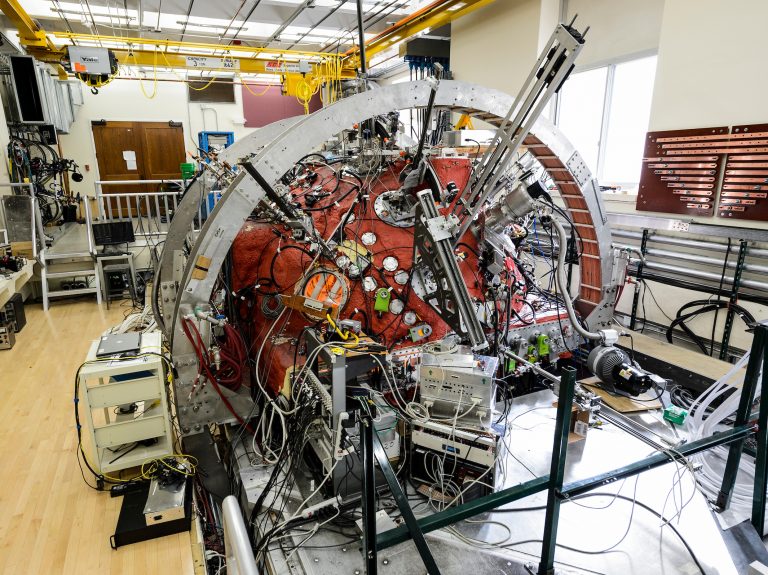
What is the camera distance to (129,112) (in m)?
10.1

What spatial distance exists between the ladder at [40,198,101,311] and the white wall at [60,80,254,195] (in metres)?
3.99

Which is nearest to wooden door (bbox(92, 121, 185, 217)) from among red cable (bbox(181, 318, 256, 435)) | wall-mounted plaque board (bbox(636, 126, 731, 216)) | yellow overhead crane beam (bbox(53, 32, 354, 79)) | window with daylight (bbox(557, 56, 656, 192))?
yellow overhead crane beam (bbox(53, 32, 354, 79))

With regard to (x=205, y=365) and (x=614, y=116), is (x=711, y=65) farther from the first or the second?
(x=205, y=365)

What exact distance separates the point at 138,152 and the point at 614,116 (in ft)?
31.6

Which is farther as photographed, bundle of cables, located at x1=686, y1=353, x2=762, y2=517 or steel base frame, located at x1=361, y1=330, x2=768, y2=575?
bundle of cables, located at x1=686, y1=353, x2=762, y2=517

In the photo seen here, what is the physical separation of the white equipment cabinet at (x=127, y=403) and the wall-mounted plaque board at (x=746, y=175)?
14.5ft

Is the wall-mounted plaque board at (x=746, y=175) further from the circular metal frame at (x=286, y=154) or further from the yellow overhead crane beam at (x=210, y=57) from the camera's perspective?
the yellow overhead crane beam at (x=210, y=57)

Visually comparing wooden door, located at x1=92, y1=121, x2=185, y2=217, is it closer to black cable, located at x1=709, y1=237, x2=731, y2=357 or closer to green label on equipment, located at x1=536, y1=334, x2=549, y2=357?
green label on equipment, located at x1=536, y1=334, x2=549, y2=357

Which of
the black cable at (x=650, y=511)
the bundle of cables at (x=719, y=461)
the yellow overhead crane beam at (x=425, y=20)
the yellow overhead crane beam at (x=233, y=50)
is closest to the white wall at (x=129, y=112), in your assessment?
the yellow overhead crane beam at (x=233, y=50)

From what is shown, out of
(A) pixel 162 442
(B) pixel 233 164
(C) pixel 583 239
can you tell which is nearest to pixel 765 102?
(C) pixel 583 239

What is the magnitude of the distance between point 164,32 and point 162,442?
7.20m

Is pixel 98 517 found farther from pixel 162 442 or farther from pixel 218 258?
pixel 218 258

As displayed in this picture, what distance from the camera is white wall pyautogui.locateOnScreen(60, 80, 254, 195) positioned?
9.73 metres

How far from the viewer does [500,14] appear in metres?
5.87
